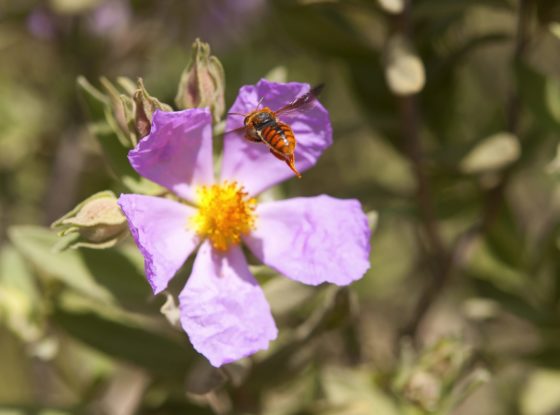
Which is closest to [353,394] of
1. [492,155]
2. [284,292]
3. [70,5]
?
[284,292]

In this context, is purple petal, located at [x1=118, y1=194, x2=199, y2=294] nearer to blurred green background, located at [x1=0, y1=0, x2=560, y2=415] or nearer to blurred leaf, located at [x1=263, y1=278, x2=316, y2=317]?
blurred green background, located at [x1=0, y1=0, x2=560, y2=415]

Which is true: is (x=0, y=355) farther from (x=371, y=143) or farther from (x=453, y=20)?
(x=453, y=20)

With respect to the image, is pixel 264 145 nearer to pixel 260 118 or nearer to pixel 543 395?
pixel 260 118

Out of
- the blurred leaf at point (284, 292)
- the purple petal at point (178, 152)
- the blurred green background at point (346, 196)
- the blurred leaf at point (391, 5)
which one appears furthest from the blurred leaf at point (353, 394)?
the blurred leaf at point (391, 5)

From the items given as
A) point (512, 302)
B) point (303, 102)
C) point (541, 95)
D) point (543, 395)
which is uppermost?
point (303, 102)

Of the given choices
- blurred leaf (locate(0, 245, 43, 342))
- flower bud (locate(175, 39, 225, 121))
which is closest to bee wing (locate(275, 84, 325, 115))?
flower bud (locate(175, 39, 225, 121))

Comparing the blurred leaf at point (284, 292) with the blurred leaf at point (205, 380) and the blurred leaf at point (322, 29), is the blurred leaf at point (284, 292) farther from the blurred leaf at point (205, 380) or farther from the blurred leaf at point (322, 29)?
the blurred leaf at point (322, 29)
